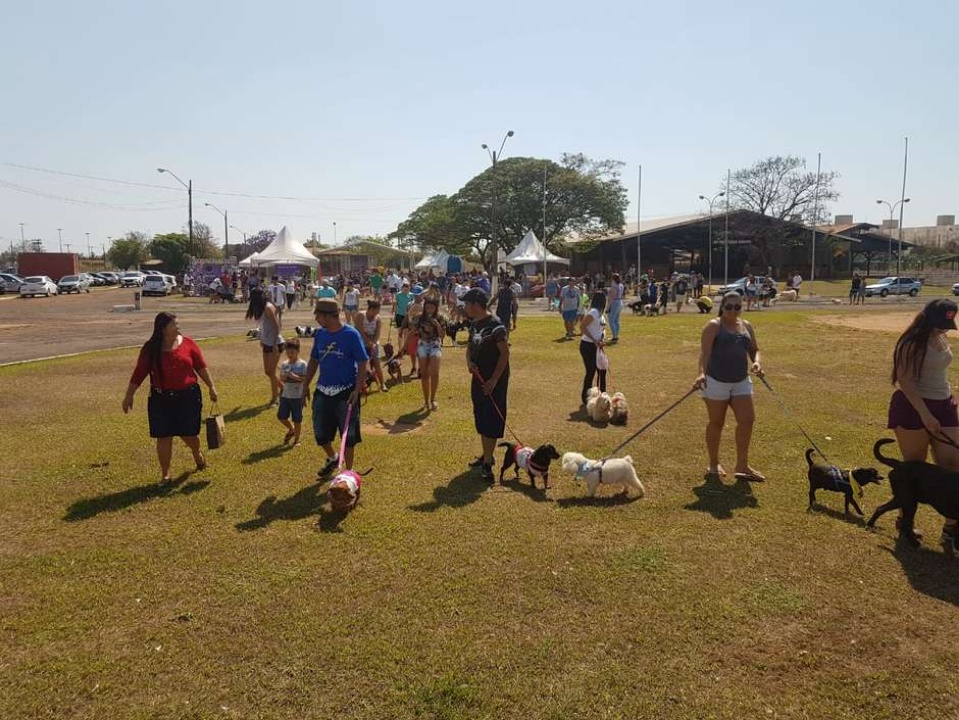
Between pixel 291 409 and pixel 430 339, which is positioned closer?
pixel 291 409

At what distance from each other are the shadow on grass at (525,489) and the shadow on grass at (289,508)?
1.68 m

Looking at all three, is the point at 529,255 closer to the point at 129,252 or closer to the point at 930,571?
the point at 930,571

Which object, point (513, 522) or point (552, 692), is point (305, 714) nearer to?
point (552, 692)

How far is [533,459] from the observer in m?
5.79

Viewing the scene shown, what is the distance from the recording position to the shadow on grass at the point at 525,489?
568 cm

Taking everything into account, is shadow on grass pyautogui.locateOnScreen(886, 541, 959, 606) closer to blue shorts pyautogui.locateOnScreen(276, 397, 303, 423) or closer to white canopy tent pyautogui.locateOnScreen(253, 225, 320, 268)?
blue shorts pyautogui.locateOnScreen(276, 397, 303, 423)

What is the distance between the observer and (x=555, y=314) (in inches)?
1051

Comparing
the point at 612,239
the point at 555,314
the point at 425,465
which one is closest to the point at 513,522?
the point at 425,465

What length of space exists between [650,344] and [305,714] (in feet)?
47.4

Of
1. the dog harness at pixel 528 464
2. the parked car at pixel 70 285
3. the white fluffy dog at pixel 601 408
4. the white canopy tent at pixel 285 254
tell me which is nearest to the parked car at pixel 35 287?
the parked car at pixel 70 285

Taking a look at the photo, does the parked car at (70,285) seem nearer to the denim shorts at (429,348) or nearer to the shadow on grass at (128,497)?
the denim shorts at (429,348)

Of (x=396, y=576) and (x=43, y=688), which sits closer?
(x=43, y=688)

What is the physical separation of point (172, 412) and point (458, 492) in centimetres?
267

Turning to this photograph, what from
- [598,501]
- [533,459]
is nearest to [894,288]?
[598,501]
